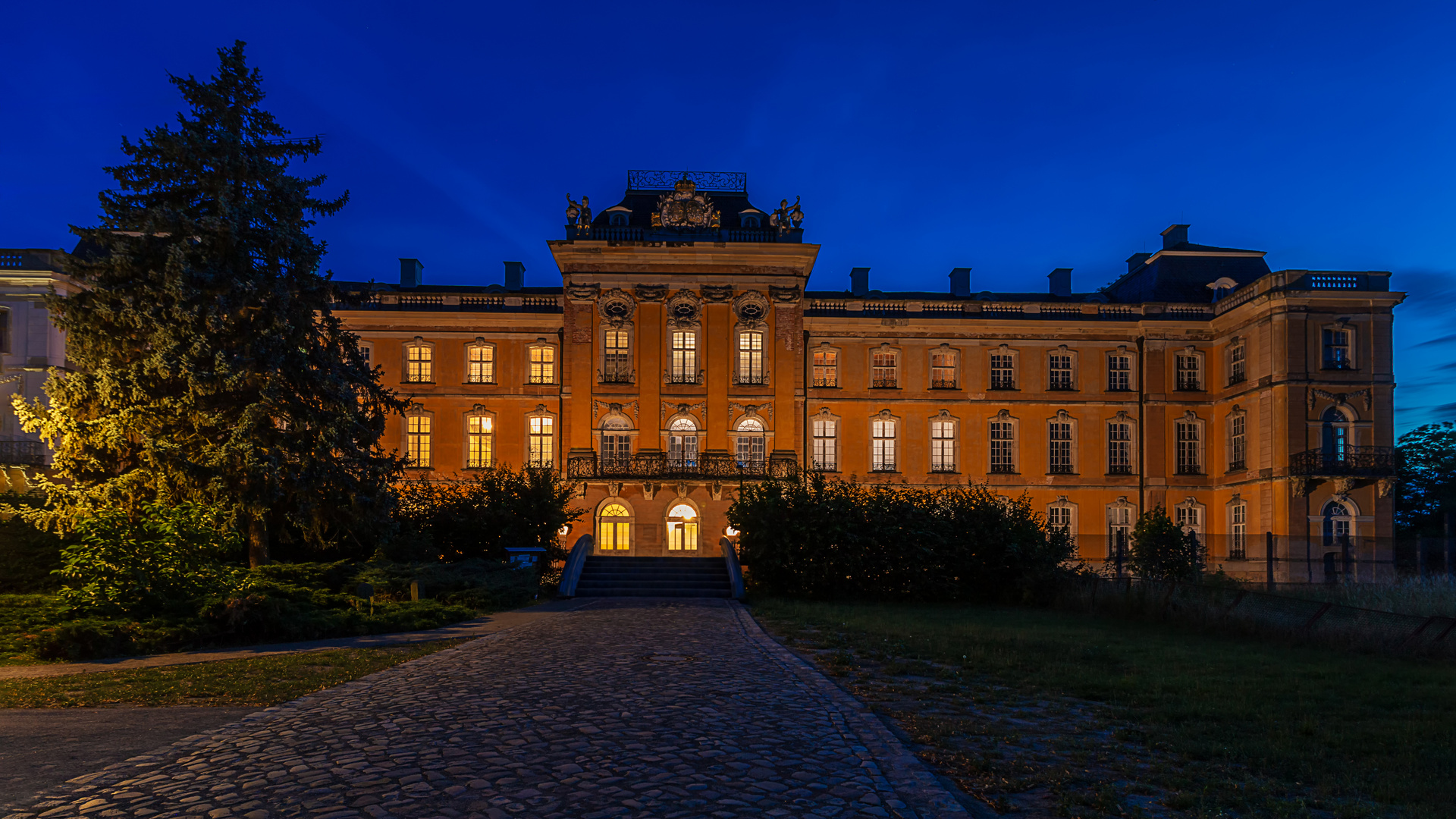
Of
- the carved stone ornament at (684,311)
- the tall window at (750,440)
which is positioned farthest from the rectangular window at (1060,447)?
the carved stone ornament at (684,311)

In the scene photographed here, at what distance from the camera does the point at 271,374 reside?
20.4 m

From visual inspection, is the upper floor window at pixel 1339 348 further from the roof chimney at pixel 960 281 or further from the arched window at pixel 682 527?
the arched window at pixel 682 527

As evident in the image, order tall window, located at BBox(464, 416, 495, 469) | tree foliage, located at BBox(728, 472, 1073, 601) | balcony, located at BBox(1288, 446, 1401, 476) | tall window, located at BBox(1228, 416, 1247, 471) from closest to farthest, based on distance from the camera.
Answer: tree foliage, located at BBox(728, 472, 1073, 601), balcony, located at BBox(1288, 446, 1401, 476), tall window, located at BBox(1228, 416, 1247, 471), tall window, located at BBox(464, 416, 495, 469)

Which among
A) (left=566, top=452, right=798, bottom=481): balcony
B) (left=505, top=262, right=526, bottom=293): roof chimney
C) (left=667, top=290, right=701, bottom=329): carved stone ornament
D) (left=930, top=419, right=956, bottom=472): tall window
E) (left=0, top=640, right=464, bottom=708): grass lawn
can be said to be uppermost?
(left=505, top=262, right=526, bottom=293): roof chimney

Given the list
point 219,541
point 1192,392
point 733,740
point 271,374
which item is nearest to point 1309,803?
point 733,740

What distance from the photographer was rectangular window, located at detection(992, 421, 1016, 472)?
43094mm

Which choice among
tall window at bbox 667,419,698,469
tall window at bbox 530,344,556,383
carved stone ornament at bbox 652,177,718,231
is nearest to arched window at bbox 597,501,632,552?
tall window at bbox 667,419,698,469

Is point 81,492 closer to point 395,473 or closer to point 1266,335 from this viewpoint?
point 395,473

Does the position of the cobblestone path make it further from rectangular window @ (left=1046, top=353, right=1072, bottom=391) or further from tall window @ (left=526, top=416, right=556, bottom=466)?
rectangular window @ (left=1046, top=353, right=1072, bottom=391)

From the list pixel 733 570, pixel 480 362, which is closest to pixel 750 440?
pixel 480 362

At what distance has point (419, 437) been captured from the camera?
42.3 m

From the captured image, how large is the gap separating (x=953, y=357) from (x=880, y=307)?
3695mm

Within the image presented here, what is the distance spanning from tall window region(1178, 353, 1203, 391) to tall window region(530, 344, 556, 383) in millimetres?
26196

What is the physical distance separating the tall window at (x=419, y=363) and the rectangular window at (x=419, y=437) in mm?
1614
